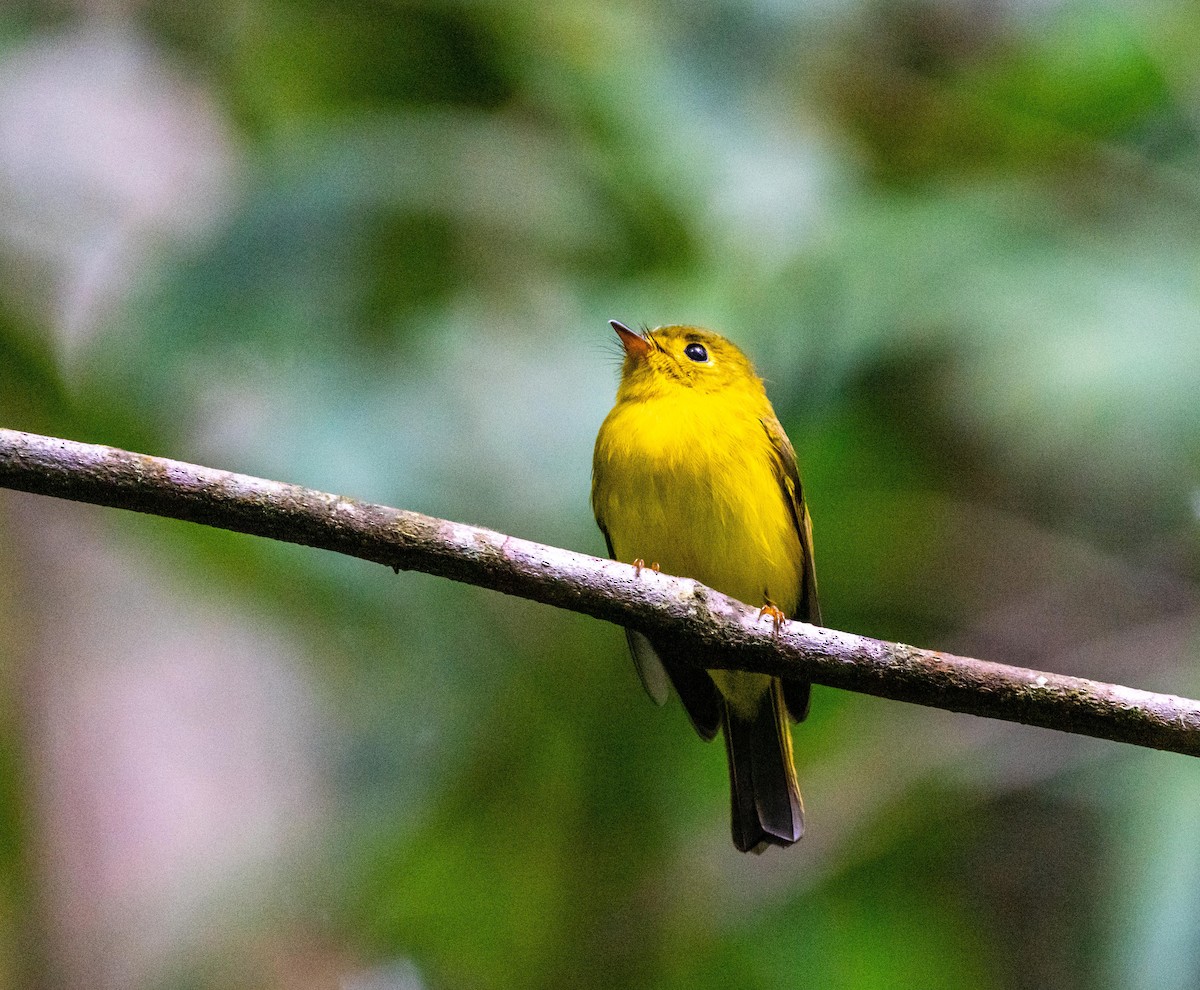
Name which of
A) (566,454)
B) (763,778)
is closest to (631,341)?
(566,454)

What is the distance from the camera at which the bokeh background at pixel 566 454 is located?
4.02 metres

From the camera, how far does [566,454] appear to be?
390 centimetres

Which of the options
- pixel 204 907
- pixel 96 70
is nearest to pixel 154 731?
pixel 204 907

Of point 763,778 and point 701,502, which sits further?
point 763,778

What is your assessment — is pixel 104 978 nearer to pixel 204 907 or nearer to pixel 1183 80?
pixel 204 907

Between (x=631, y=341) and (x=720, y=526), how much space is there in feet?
2.52

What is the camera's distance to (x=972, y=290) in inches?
→ 162

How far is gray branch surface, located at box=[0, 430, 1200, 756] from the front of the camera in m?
2.36

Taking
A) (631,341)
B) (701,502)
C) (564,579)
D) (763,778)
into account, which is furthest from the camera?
(631,341)

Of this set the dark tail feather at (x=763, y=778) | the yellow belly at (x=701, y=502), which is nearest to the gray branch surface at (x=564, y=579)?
the yellow belly at (x=701, y=502)

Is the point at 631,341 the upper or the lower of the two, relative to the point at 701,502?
upper

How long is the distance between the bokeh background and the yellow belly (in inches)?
6.3

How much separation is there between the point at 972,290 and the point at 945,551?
130cm

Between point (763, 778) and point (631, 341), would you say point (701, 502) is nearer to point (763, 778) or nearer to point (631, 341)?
point (631, 341)
